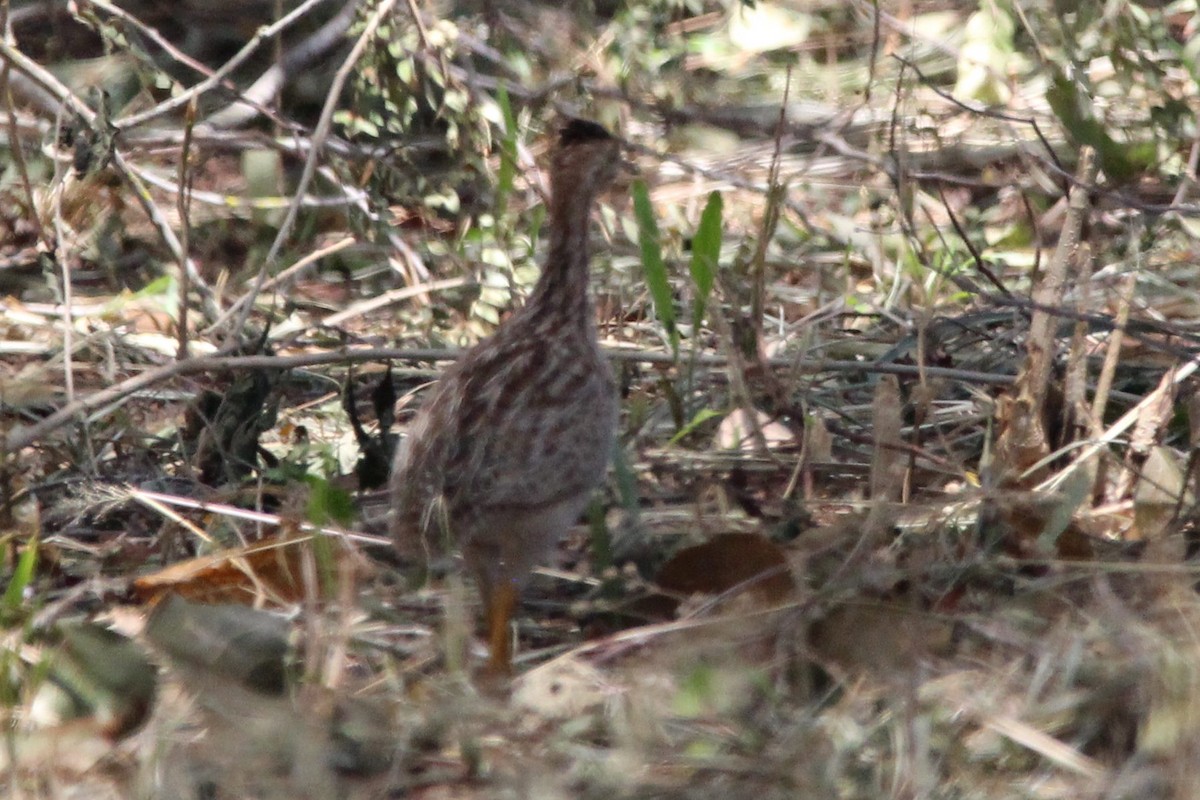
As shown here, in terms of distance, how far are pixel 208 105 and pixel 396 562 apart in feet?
10.5

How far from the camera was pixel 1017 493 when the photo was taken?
12.3 feet

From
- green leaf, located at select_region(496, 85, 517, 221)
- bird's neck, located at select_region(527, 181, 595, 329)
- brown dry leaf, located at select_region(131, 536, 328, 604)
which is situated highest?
green leaf, located at select_region(496, 85, 517, 221)

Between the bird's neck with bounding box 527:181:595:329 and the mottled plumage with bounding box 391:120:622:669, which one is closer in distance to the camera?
the mottled plumage with bounding box 391:120:622:669

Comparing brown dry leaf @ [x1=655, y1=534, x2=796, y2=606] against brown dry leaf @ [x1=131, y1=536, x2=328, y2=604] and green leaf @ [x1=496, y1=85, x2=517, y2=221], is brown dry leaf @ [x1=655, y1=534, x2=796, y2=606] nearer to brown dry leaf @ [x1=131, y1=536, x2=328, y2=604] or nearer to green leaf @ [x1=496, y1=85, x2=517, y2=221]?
brown dry leaf @ [x1=131, y1=536, x2=328, y2=604]

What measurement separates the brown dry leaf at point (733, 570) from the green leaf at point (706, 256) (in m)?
0.79

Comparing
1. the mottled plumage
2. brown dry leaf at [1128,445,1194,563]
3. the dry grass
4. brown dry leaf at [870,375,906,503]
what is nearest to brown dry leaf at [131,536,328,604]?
the dry grass

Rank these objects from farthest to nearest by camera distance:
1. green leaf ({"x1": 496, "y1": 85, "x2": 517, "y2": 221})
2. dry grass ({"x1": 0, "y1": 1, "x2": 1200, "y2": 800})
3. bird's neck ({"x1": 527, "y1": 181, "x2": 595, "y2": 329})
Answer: green leaf ({"x1": 496, "y1": 85, "x2": 517, "y2": 221}) → bird's neck ({"x1": 527, "y1": 181, "x2": 595, "y2": 329}) → dry grass ({"x1": 0, "y1": 1, "x2": 1200, "y2": 800})

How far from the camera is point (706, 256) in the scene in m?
4.32

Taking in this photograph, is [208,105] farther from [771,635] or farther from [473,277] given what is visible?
[771,635]

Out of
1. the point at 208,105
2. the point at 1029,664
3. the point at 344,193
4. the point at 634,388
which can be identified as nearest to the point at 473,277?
the point at 344,193

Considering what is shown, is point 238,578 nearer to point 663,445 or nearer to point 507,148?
point 663,445

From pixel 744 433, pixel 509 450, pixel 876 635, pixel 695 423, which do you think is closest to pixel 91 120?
pixel 509 450

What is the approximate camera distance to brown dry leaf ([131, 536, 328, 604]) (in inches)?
151

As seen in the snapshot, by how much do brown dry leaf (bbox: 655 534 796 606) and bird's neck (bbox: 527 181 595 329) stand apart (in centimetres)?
79
